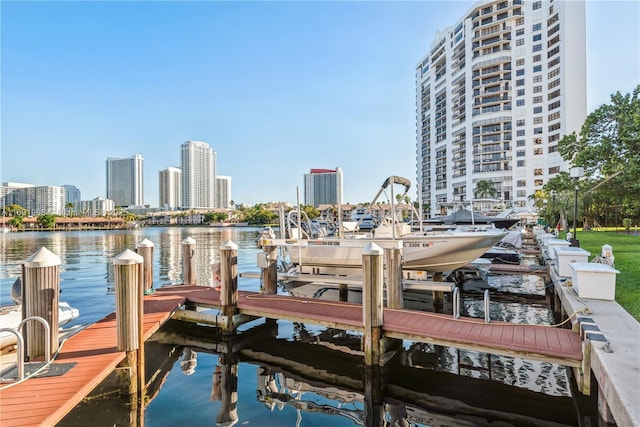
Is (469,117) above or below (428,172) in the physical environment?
above

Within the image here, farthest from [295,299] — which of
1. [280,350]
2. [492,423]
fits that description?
[492,423]

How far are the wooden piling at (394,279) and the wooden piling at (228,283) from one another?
353 centimetres

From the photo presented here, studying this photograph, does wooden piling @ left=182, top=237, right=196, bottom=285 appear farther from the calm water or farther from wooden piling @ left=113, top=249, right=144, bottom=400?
wooden piling @ left=113, top=249, right=144, bottom=400

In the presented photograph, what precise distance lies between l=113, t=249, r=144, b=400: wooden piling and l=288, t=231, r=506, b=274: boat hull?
241 inches

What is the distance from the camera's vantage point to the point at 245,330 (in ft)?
31.5

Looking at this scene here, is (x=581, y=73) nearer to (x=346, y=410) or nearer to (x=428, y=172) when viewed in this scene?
(x=428, y=172)

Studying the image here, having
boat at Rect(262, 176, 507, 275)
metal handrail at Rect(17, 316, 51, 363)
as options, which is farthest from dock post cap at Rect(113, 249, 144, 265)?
boat at Rect(262, 176, 507, 275)

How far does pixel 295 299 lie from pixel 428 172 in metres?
97.3

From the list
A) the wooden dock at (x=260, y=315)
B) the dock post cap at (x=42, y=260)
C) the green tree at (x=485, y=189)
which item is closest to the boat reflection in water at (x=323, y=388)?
the wooden dock at (x=260, y=315)

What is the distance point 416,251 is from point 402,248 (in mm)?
1343

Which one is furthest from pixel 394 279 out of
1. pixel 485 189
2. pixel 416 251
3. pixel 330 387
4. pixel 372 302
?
pixel 485 189

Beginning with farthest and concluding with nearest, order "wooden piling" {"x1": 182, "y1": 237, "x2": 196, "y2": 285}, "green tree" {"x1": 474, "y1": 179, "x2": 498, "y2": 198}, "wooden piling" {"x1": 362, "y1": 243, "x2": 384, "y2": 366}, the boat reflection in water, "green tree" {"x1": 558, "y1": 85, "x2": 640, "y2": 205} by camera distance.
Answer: "green tree" {"x1": 474, "y1": 179, "x2": 498, "y2": 198} → "green tree" {"x1": 558, "y1": 85, "x2": 640, "y2": 205} → "wooden piling" {"x1": 182, "y1": 237, "x2": 196, "y2": 285} → "wooden piling" {"x1": 362, "y1": 243, "x2": 384, "y2": 366} → the boat reflection in water

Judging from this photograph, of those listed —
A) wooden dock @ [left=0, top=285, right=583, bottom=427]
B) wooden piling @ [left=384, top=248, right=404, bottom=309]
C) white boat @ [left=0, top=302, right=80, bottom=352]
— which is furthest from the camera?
wooden piling @ [left=384, top=248, right=404, bottom=309]

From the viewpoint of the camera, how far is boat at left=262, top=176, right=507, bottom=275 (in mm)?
11852
